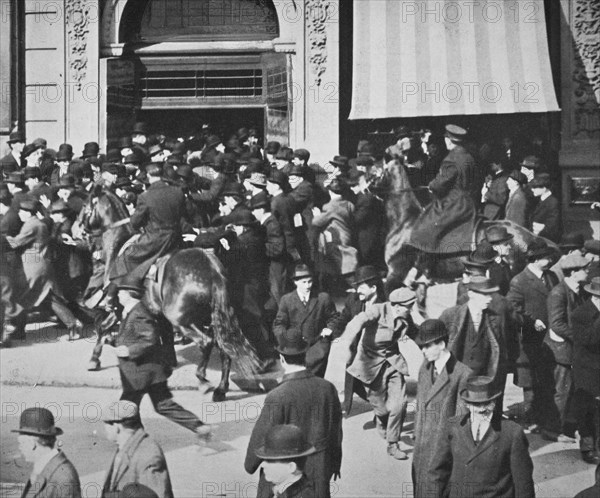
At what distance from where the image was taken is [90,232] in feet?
32.3

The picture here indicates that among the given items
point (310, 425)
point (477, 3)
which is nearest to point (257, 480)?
point (310, 425)

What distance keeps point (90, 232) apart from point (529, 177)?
3340 millimetres

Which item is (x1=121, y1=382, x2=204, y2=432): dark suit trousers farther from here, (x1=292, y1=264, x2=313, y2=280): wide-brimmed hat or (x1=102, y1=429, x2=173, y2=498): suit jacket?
(x1=292, y1=264, x2=313, y2=280): wide-brimmed hat

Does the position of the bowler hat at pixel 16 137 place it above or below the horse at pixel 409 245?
above

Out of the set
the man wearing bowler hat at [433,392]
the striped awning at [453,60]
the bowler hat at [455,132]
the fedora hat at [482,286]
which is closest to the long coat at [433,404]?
the man wearing bowler hat at [433,392]

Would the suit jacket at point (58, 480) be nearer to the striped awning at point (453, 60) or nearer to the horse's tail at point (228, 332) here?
the horse's tail at point (228, 332)

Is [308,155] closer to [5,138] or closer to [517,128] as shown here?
[517,128]

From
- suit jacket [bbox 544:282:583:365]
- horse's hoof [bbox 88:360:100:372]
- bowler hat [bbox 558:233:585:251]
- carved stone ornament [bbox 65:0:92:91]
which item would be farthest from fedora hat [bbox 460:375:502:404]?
carved stone ornament [bbox 65:0:92:91]

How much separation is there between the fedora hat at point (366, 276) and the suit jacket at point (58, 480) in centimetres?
250

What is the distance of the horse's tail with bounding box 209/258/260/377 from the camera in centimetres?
951

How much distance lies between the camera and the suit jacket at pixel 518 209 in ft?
31.9

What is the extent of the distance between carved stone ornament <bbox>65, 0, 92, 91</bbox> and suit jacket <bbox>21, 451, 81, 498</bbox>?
10.2 ft

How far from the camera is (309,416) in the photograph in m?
8.39

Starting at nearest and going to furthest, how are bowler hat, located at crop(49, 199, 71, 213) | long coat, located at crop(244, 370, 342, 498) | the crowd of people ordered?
long coat, located at crop(244, 370, 342, 498) < the crowd of people < bowler hat, located at crop(49, 199, 71, 213)
